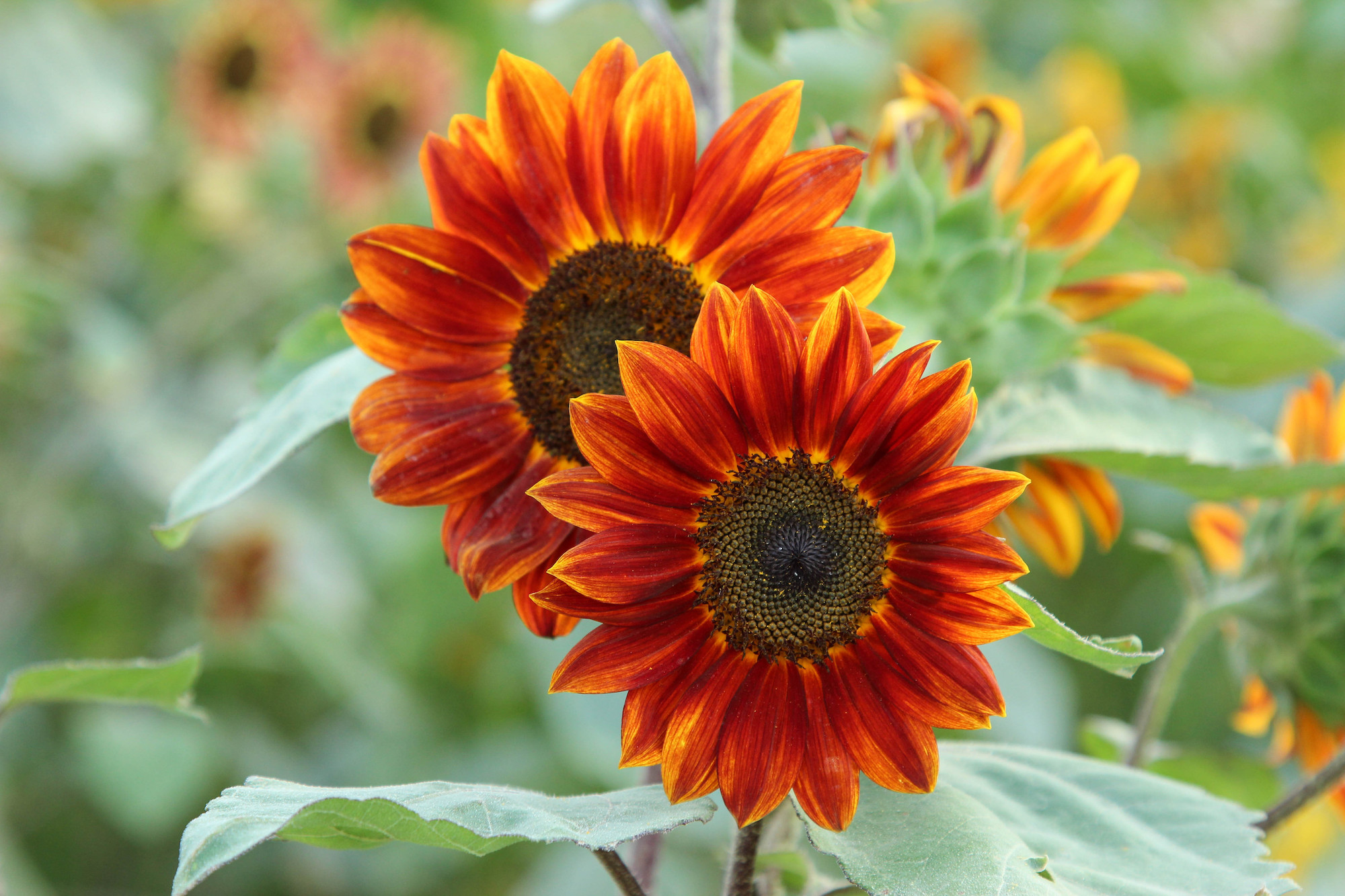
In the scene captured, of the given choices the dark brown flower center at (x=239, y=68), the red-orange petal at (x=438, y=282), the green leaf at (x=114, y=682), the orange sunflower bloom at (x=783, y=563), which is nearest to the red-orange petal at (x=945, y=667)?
the orange sunflower bloom at (x=783, y=563)

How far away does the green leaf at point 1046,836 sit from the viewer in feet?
1.33

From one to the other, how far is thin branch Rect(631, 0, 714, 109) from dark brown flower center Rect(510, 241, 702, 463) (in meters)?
0.17

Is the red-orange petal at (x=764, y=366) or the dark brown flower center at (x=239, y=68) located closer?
the red-orange petal at (x=764, y=366)

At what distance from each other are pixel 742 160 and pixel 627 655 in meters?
0.19

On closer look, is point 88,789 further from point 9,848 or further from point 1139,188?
point 1139,188

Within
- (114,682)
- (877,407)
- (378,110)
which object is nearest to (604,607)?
(877,407)

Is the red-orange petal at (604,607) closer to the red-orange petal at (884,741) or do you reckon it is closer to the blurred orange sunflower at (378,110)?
the red-orange petal at (884,741)

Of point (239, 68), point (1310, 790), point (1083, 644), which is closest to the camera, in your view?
point (1083, 644)

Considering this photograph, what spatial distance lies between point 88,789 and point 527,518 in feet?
4.02

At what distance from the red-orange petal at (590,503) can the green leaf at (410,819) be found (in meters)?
0.10

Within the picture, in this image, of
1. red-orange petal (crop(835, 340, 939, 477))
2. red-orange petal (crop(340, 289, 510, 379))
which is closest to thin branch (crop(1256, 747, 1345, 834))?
red-orange petal (crop(835, 340, 939, 477))

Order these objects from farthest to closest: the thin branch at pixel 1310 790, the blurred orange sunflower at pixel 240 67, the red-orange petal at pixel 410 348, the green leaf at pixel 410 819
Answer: the blurred orange sunflower at pixel 240 67
the thin branch at pixel 1310 790
the red-orange petal at pixel 410 348
the green leaf at pixel 410 819

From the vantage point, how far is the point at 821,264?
1.47 ft

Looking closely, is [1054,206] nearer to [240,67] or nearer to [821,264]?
[821,264]
